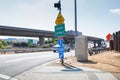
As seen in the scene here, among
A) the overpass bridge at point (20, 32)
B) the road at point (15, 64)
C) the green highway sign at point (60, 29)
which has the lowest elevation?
the road at point (15, 64)

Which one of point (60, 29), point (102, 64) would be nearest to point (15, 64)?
point (60, 29)

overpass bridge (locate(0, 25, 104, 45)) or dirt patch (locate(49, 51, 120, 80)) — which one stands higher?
overpass bridge (locate(0, 25, 104, 45))

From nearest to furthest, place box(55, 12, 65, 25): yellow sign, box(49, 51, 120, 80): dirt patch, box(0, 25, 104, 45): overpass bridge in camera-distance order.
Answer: box(49, 51, 120, 80): dirt patch → box(55, 12, 65, 25): yellow sign → box(0, 25, 104, 45): overpass bridge

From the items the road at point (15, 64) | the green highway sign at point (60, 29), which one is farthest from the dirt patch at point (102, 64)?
the green highway sign at point (60, 29)

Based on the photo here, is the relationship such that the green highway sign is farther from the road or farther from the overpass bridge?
the overpass bridge

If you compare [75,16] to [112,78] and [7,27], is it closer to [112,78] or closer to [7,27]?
[112,78]

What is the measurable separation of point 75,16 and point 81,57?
7779 millimetres

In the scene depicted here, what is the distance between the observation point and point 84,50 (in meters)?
20.3

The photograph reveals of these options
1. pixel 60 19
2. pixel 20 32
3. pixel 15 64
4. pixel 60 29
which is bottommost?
pixel 15 64

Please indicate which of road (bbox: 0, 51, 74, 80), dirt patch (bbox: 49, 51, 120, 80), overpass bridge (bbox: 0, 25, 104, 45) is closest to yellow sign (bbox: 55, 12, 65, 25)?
dirt patch (bbox: 49, 51, 120, 80)

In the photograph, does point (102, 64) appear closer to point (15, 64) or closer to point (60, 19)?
point (60, 19)

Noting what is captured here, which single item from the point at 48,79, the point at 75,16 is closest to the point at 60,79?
the point at 48,79

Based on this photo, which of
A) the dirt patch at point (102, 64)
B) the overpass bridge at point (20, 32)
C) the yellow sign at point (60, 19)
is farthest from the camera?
the overpass bridge at point (20, 32)

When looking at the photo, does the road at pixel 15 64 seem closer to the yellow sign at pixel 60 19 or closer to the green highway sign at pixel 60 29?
the green highway sign at pixel 60 29
